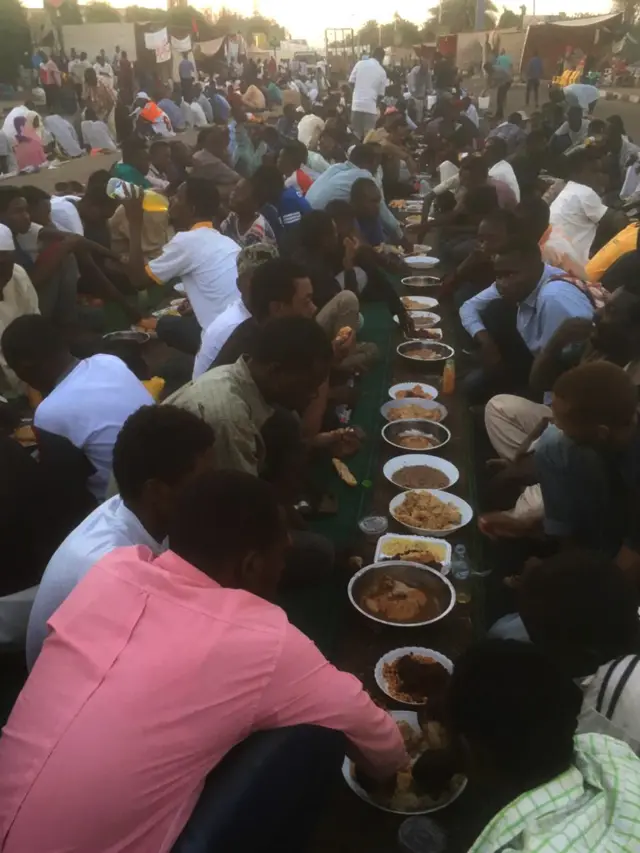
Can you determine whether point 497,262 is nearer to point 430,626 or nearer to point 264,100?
point 430,626

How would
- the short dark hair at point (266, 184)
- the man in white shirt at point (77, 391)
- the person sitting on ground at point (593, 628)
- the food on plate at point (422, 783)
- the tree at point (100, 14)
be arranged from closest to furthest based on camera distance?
the person sitting on ground at point (593, 628) → the food on plate at point (422, 783) → the man in white shirt at point (77, 391) → the short dark hair at point (266, 184) → the tree at point (100, 14)

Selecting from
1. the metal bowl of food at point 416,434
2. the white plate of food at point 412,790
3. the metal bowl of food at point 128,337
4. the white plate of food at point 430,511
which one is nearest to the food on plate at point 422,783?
the white plate of food at point 412,790

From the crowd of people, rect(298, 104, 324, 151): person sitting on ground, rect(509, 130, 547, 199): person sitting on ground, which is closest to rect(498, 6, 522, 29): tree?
rect(298, 104, 324, 151): person sitting on ground

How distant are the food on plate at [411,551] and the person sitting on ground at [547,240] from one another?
2432 millimetres

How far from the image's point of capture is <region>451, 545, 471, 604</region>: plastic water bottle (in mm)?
2805

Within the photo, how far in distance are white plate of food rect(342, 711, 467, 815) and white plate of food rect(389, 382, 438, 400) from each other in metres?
2.42

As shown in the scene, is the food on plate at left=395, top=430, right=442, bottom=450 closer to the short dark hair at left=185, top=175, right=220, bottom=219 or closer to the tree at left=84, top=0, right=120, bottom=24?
the short dark hair at left=185, top=175, right=220, bottom=219

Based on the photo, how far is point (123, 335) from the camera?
5.27 meters

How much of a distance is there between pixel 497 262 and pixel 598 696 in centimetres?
271

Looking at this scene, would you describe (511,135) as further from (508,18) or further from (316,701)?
(508,18)

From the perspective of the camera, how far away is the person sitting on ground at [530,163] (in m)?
7.93

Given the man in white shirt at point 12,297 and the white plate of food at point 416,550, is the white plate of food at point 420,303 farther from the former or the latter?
the white plate of food at point 416,550

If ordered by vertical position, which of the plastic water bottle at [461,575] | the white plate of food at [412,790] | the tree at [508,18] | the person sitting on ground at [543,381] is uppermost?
the tree at [508,18]

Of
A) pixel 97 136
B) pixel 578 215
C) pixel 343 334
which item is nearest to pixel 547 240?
pixel 578 215
